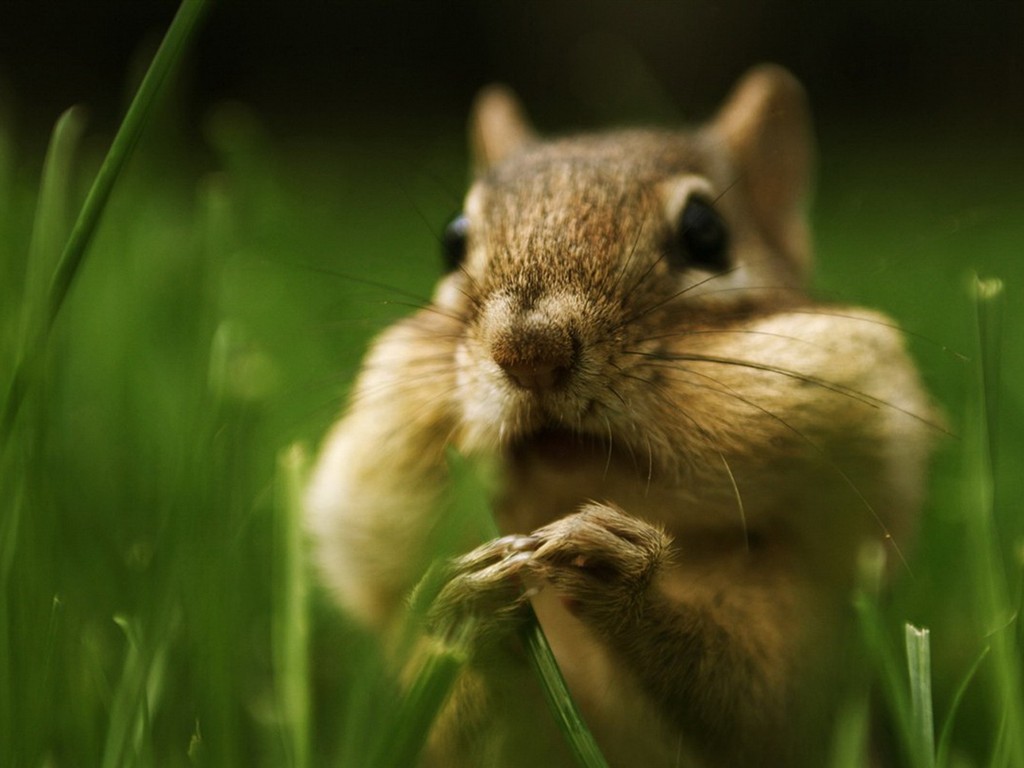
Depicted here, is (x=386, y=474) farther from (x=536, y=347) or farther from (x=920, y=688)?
(x=920, y=688)

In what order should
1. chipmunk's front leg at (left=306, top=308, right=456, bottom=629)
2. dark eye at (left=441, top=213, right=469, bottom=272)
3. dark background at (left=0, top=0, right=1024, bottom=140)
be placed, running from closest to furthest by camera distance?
1. chipmunk's front leg at (left=306, top=308, right=456, bottom=629)
2. dark eye at (left=441, top=213, right=469, bottom=272)
3. dark background at (left=0, top=0, right=1024, bottom=140)

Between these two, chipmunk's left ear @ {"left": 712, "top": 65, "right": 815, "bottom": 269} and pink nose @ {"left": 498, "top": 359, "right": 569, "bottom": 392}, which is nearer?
pink nose @ {"left": 498, "top": 359, "right": 569, "bottom": 392}

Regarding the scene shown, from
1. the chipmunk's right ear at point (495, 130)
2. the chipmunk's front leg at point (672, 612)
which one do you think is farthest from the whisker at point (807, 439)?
the chipmunk's right ear at point (495, 130)

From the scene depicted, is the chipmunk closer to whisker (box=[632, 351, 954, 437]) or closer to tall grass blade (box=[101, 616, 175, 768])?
whisker (box=[632, 351, 954, 437])

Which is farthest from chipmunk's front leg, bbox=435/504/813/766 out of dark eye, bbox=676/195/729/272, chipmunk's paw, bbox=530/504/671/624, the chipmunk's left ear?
the chipmunk's left ear

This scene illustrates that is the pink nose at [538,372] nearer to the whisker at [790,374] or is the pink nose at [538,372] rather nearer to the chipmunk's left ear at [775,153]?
the whisker at [790,374]

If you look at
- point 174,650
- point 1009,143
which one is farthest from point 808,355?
point 1009,143
